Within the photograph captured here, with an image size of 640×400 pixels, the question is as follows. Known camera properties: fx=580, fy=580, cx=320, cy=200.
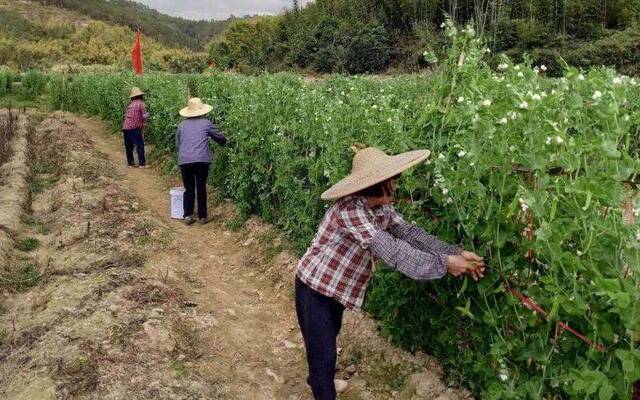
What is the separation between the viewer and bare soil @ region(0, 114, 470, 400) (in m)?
3.92

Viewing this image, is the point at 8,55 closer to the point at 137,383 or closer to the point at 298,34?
the point at 298,34

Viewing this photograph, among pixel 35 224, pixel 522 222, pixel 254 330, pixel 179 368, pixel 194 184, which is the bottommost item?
pixel 254 330

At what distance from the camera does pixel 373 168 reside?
304cm

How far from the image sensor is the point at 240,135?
24.9ft

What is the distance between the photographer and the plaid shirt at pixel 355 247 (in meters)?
2.89

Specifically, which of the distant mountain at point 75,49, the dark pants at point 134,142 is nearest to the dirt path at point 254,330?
the dark pants at point 134,142

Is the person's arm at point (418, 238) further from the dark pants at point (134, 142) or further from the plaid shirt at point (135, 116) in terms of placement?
the dark pants at point (134, 142)

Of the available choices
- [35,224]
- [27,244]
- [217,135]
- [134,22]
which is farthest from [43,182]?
[134,22]

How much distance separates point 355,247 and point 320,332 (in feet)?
1.88

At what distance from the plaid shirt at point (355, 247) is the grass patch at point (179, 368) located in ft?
4.27

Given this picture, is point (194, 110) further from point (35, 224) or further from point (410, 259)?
point (410, 259)

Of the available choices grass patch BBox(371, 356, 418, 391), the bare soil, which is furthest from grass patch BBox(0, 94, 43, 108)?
grass patch BBox(371, 356, 418, 391)

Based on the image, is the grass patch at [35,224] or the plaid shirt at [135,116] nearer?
the grass patch at [35,224]

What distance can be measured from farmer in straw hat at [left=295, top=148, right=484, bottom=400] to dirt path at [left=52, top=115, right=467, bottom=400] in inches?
25.1
